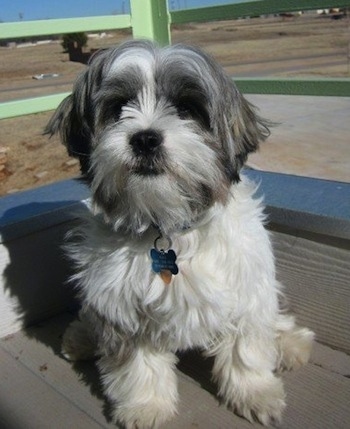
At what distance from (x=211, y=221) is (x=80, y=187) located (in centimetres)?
134

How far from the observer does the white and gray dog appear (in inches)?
70.5

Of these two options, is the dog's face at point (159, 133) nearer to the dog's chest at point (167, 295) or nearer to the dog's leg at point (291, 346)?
the dog's chest at point (167, 295)

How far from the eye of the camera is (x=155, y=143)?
171 cm

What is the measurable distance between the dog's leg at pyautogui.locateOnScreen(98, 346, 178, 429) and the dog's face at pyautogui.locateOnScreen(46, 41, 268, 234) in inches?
20.5

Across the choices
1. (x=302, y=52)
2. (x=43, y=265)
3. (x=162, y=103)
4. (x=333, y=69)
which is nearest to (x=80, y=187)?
(x=43, y=265)

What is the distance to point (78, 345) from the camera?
8.34 ft

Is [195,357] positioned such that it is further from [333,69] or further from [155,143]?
[333,69]

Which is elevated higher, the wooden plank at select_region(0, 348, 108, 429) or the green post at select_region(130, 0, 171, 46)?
the green post at select_region(130, 0, 171, 46)

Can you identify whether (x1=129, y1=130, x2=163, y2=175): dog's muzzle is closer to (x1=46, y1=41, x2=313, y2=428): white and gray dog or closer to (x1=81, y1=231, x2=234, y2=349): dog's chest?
(x1=46, y1=41, x2=313, y2=428): white and gray dog

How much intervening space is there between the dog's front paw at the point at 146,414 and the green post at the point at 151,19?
224 cm

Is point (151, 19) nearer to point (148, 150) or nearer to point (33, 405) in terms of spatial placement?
point (148, 150)

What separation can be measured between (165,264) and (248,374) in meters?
0.56

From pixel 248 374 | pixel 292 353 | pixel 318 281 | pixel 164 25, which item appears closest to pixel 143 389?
pixel 248 374

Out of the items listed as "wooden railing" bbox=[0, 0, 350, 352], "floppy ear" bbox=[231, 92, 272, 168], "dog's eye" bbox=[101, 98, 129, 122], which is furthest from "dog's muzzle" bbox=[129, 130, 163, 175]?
"wooden railing" bbox=[0, 0, 350, 352]
